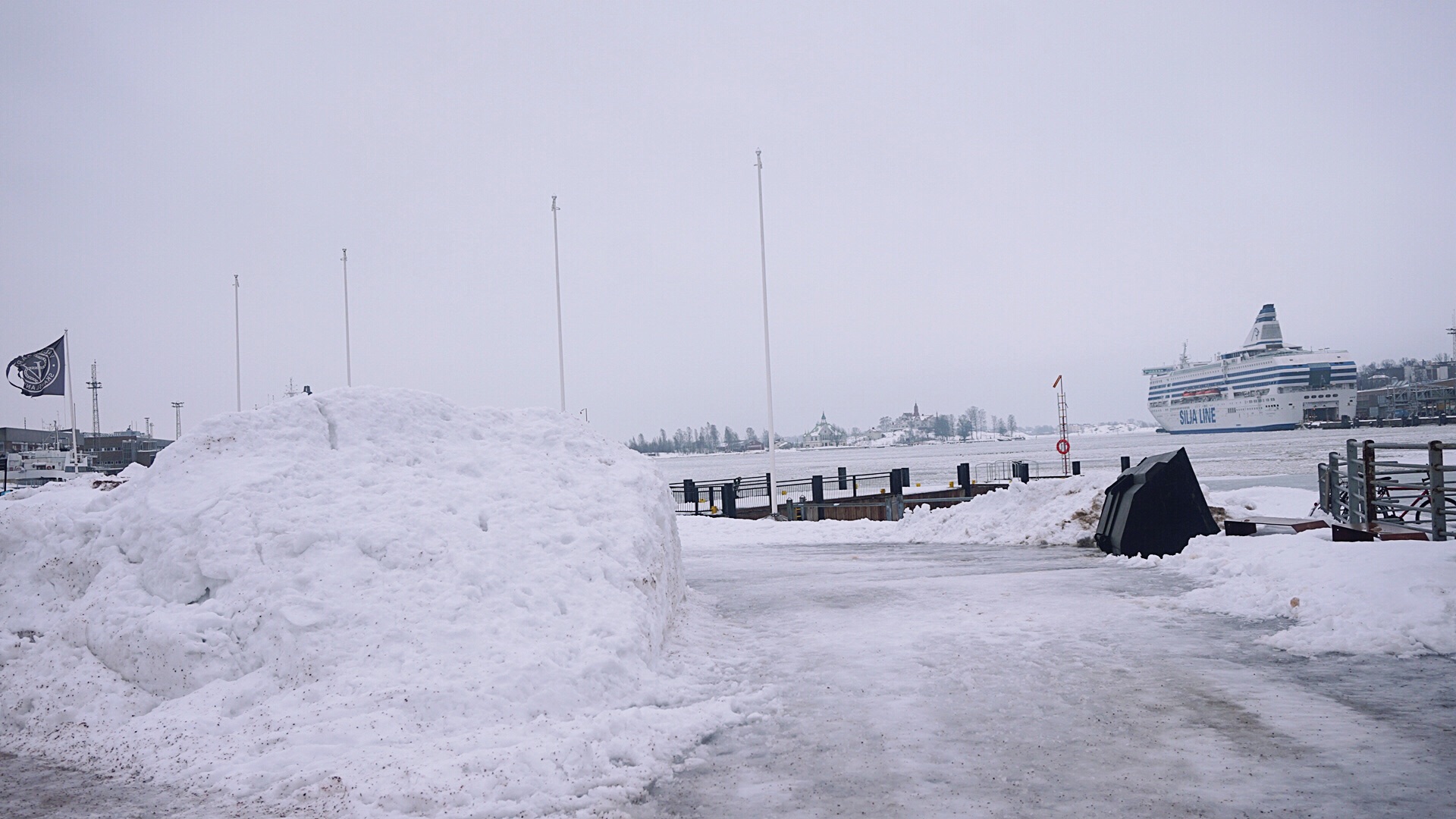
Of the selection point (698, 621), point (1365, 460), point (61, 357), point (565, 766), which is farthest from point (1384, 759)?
point (61, 357)

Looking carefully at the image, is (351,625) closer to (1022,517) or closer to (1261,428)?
(1022,517)

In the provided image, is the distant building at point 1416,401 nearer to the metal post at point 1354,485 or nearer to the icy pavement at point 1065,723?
the metal post at point 1354,485

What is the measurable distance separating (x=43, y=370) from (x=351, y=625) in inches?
1242

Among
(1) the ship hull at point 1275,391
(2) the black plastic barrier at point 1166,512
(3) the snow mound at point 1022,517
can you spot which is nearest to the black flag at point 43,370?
(3) the snow mound at point 1022,517

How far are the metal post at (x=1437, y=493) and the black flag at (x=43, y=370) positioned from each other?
37377 mm

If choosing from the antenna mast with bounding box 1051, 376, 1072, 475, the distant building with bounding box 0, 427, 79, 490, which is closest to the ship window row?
the antenna mast with bounding box 1051, 376, 1072, 475

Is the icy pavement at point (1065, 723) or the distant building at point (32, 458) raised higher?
the distant building at point (32, 458)

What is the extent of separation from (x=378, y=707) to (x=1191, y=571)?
33.8 ft

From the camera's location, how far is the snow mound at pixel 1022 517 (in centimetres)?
1734

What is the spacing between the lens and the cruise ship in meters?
113

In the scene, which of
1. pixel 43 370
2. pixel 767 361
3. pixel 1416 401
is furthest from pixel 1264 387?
pixel 43 370

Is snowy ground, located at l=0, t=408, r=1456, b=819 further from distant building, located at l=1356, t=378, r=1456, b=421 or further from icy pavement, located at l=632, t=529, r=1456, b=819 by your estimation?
distant building, located at l=1356, t=378, r=1456, b=421

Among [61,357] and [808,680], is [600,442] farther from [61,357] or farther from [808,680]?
[61,357]

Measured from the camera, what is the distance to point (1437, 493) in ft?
37.2
